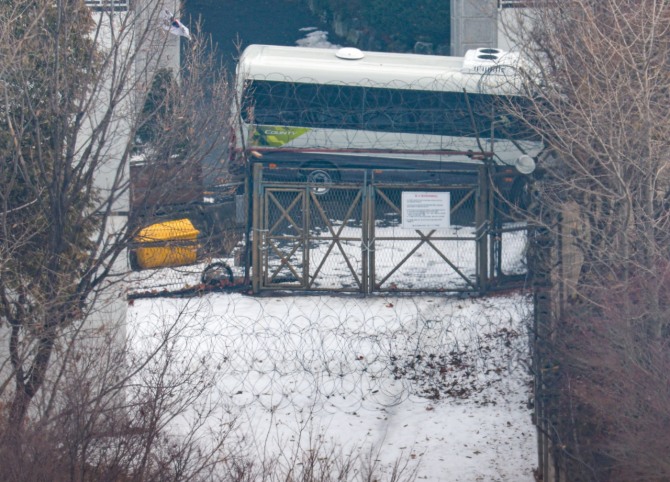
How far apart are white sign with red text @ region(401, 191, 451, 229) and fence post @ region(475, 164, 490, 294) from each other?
42 centimetres

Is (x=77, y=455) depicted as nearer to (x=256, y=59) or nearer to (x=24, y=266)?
(x=24, y=266)

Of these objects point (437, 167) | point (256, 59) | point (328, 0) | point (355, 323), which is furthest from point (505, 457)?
point (328, 0)

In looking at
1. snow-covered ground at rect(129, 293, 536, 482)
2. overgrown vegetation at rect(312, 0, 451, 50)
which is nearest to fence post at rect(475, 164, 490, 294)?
snow-covered ground at rect(129, 293, 536, 482)

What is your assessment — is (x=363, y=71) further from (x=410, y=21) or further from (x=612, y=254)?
(x=410, y=21)

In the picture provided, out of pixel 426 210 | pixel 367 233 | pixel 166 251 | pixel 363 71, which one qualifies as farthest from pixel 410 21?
pixel 367 233

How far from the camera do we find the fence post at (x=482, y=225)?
11812 millimetres

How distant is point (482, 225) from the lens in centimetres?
1187

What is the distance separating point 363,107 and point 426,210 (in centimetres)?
558

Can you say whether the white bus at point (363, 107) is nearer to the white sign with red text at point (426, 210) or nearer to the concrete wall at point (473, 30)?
the concrete wall at point (473, 30)

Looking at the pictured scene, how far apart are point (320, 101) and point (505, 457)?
34.2 ft

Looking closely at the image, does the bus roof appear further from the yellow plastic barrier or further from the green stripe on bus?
the yellow plastic barrier

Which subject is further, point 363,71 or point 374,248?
point 363,71

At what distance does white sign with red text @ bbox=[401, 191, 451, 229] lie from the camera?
39.4 feet

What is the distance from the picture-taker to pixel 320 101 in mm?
17375
